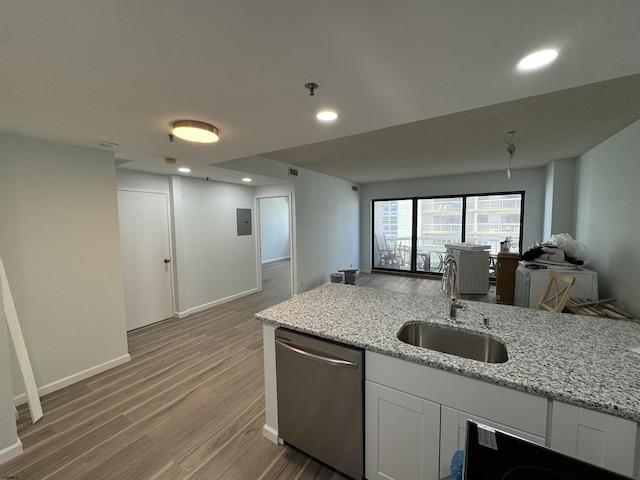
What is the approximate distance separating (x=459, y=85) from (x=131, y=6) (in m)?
1.53

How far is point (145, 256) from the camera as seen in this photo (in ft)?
12.6

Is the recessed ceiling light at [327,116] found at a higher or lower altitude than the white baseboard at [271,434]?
higher

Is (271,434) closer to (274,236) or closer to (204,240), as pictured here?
(204,240)

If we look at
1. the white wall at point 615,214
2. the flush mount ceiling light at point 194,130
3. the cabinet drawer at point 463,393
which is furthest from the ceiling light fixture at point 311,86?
the white wall at point 615,214

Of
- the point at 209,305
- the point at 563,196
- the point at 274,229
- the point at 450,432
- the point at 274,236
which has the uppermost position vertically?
the point at 563,196

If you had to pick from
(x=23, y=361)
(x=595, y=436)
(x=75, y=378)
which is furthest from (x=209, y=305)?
(x=595, y=436)

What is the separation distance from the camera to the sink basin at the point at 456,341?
1.48 metres

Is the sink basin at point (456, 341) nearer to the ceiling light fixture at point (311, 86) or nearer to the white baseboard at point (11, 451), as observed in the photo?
the ceiling light fixture at point (311, 86)

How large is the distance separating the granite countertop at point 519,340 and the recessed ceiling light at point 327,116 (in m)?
1.40

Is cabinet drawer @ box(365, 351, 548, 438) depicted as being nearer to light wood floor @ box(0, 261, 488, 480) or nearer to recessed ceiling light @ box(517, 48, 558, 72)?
light wood floor @ box(0, 261, 488, 480)

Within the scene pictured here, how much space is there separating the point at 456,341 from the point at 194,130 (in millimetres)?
2295

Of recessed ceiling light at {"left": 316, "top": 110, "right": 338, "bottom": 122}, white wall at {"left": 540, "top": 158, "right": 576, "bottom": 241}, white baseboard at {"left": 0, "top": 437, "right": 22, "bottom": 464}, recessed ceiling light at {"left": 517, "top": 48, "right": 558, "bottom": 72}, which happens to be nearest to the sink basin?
recessed ceiling light at {"left": 517, "top": 48, "right": 558, "bottom": 72}

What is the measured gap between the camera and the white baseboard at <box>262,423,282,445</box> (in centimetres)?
184

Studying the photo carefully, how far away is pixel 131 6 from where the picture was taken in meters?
0.90
